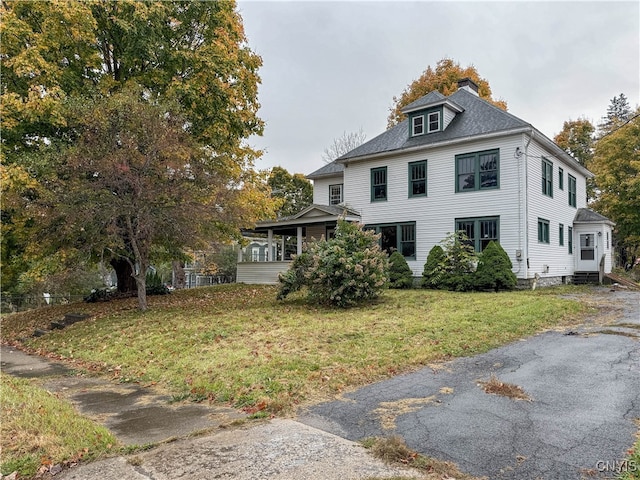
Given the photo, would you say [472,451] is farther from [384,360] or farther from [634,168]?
[634,168]

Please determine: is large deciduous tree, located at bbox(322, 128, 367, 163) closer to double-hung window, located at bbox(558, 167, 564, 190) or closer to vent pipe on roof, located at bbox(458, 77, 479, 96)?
vent pipe on roof, located at bbox(458, 77, 479, 96)

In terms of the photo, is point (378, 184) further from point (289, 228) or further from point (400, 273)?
point (289, 228)

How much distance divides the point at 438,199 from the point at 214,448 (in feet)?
51.5

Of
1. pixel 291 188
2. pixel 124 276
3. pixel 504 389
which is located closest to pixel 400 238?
pixel 124 276

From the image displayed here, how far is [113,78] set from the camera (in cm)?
1400

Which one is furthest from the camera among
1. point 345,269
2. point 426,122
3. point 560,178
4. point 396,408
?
point 560,178

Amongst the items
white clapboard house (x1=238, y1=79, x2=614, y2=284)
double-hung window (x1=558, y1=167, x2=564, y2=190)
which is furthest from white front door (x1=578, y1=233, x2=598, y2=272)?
double-hung window (x1=558, y1=167, x2=564, y2=190)

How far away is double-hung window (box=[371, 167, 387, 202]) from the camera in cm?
1966

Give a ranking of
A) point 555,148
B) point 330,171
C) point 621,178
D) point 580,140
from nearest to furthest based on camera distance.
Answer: point 555,148
point 330,171
point 621,178
point 580,140

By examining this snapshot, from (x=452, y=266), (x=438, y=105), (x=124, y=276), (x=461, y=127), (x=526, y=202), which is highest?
(x=438, y=105)

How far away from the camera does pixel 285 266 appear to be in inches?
801

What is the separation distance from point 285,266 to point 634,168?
72.9 feet

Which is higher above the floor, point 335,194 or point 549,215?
point 335,194

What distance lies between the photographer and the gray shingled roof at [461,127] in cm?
1675
